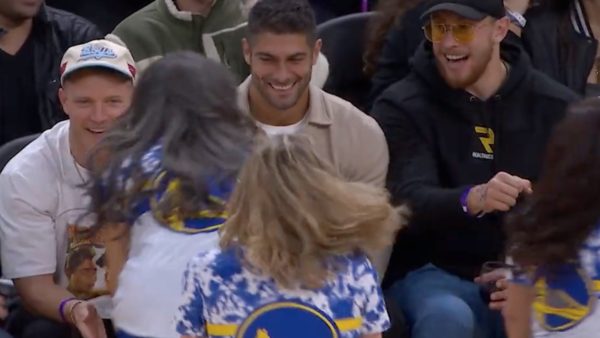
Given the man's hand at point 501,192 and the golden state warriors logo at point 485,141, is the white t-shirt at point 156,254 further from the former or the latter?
the golden state warriors logo at point 485,141

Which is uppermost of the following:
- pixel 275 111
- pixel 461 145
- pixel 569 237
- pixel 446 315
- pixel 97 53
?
pixel 97 53

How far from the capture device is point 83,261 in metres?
3.53

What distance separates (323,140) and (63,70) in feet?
2.74

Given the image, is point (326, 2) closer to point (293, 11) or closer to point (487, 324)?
point (293, 11)

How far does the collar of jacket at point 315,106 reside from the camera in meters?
4.00

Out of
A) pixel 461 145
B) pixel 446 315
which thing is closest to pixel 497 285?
pixel 446 315

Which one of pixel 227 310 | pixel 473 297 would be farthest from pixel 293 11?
pixel 227 310

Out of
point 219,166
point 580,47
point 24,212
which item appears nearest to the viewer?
point 219,166

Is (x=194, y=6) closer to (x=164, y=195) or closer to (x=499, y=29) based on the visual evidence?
(x=499, y=29)

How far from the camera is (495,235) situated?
13.0 ft

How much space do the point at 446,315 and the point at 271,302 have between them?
4.03ft

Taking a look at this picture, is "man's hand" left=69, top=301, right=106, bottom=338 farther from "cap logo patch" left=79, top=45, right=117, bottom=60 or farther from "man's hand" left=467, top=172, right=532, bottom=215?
"man's hand" left=467, top=172, right=532, bottom=215

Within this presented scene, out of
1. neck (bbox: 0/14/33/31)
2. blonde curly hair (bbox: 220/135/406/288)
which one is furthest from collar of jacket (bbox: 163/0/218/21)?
blonde curly hair (bbox: 220/135/406/288)

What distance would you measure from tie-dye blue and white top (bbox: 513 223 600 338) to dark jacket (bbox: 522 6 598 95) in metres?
1.93
